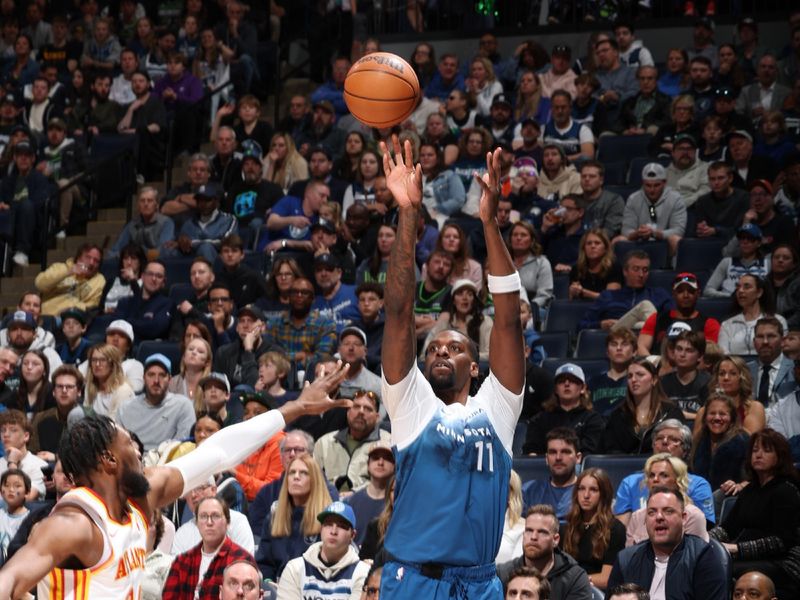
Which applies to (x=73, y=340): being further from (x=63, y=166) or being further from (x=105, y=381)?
(x=63, y=166)

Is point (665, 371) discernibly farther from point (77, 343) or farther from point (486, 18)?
point (486, 18)

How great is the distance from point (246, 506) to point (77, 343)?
3.85 metres

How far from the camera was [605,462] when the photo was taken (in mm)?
9734

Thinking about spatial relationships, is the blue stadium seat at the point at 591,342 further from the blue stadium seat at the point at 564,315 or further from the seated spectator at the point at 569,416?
the seated spectator at the point at 569,416

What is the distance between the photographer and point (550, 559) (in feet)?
27.3

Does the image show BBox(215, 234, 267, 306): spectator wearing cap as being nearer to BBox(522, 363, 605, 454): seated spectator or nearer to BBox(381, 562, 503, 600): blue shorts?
BBox(522, 363, 605, 454): seated spectator

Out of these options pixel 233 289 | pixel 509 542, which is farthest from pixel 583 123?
pixel 509 542

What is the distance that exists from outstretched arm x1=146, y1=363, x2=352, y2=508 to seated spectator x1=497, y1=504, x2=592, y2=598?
3.27 meters

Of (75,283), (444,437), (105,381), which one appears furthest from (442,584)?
(75,283)

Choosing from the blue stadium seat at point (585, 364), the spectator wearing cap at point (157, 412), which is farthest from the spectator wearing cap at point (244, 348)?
the blue stadium seat at point (585, 364)

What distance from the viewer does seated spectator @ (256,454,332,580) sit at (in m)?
9.56

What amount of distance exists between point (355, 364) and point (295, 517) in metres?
1.99

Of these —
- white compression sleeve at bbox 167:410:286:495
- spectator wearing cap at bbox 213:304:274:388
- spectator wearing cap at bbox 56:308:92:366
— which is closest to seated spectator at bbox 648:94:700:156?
spectator wearing cap at bbox 213:304:274:388

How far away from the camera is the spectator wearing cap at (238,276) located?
526 inches
